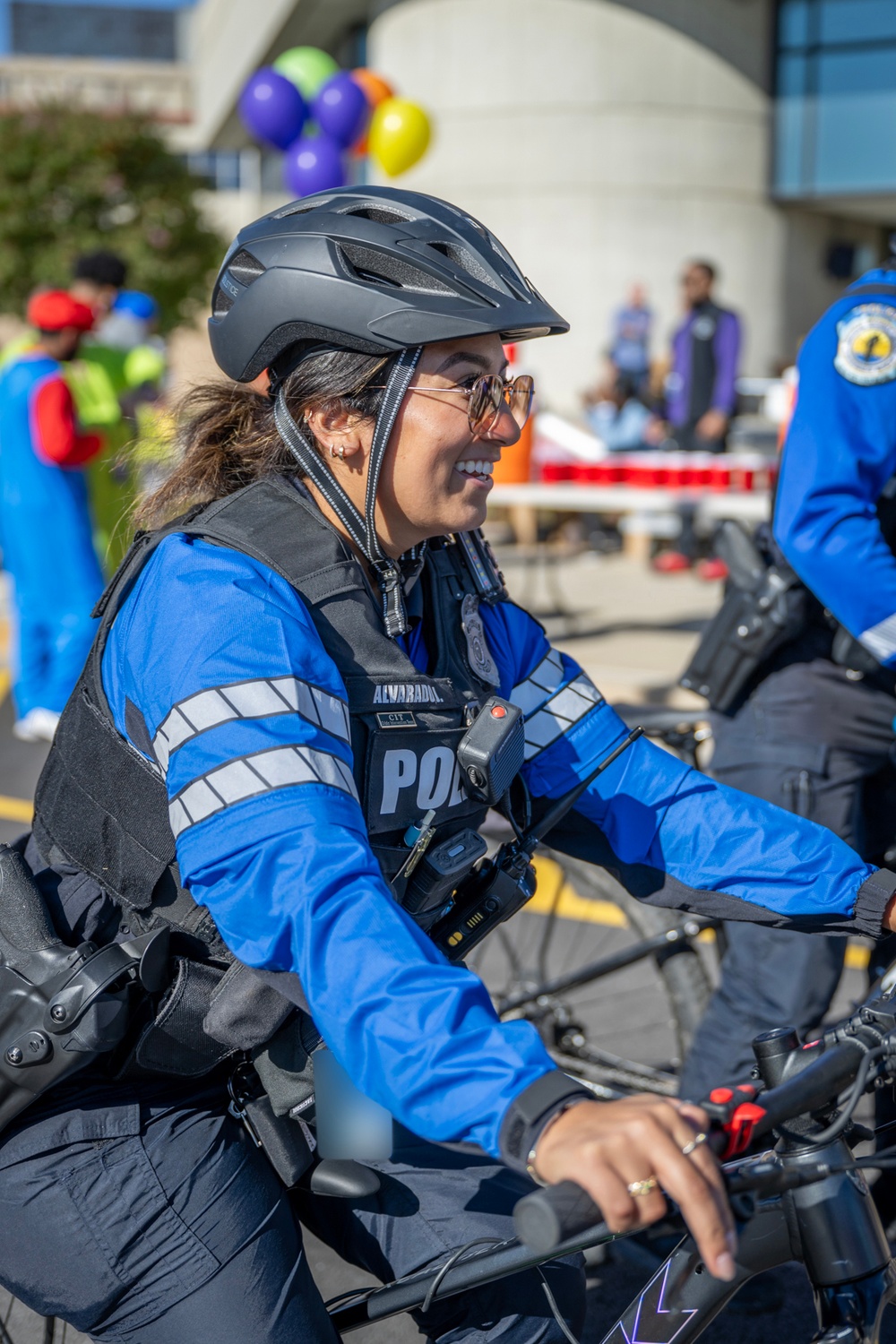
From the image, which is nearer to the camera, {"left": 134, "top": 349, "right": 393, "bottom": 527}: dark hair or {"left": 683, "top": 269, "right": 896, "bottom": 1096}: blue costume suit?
{"left": 134, "top": 349, "right": 393, "bottom": 527}: dark hair

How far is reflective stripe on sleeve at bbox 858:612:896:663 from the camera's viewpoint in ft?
8.68

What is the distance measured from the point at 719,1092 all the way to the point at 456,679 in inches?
28.8

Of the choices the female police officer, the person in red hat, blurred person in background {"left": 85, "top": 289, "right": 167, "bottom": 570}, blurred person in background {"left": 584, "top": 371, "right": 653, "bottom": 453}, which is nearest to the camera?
the female police officer

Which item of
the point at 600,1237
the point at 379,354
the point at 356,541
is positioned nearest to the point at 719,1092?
the point at 600,1237

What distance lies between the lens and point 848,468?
2.71 m

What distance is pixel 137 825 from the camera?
1660 mm

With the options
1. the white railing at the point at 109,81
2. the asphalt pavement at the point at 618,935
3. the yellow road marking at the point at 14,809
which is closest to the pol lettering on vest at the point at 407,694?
the asphalt pavement at the point at 618,935

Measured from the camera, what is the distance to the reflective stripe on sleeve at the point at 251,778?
1419 mm

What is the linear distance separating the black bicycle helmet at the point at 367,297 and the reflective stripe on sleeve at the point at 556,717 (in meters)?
0.33

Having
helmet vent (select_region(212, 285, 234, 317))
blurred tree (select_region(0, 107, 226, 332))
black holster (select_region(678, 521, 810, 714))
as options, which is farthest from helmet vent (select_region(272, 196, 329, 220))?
blurred tree (select_region(0, 107, 226, 332))

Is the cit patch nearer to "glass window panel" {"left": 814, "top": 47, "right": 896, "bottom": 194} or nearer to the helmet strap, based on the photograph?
the helmet strap

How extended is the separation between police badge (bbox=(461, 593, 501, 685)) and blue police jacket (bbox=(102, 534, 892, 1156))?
68 millimetres

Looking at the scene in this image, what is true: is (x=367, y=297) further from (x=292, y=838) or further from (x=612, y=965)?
(x=612, y=965)

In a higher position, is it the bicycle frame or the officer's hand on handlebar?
the officer's hand on handlebar
